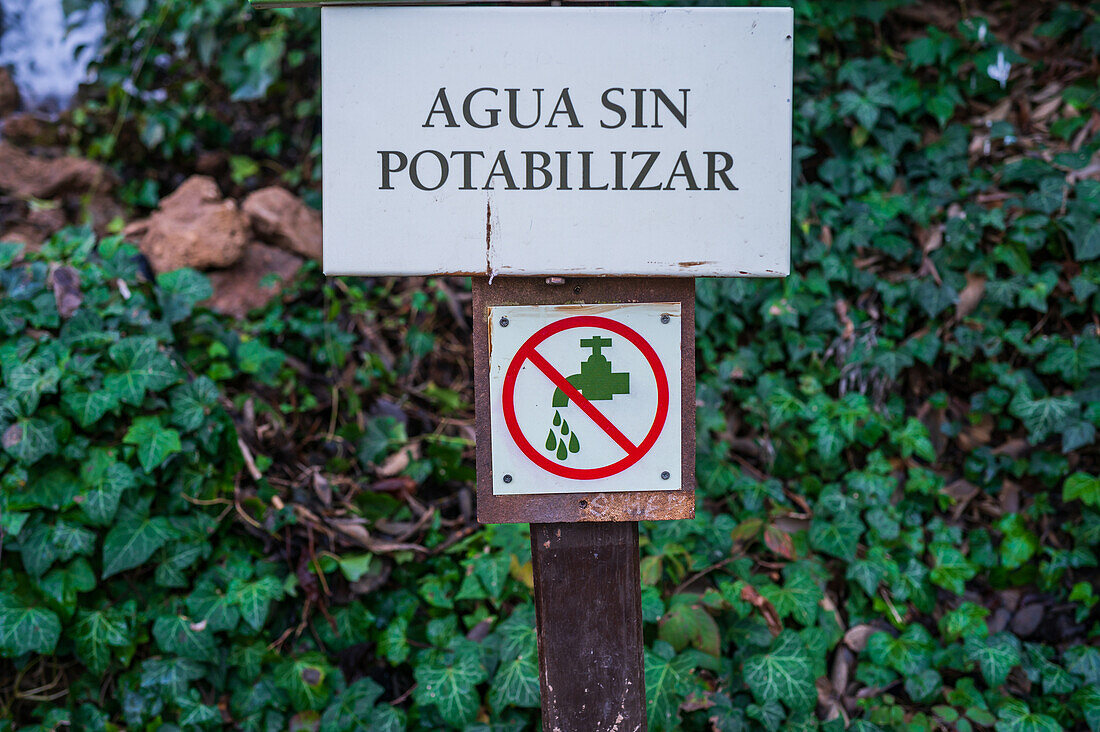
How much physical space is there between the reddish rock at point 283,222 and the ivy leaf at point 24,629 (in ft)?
5.27

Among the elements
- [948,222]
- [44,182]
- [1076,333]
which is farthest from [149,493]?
[1076,333]

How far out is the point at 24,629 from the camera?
2055 millimetres

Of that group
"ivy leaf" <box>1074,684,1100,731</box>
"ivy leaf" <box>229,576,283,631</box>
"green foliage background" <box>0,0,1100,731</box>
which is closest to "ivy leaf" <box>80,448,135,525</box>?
"green foliage background" <box>0,0,1100,731</box>

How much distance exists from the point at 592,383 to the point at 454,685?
1.11m

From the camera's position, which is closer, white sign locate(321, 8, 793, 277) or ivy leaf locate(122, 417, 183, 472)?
white sign locate(321, 8, 793, 277)

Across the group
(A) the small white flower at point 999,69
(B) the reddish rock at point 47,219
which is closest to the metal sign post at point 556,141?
(A) the small white flower at point 999,69

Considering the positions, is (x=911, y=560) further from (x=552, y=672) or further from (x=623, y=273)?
(x=623, y=273)

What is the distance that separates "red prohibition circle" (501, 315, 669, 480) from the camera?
4.26 ft

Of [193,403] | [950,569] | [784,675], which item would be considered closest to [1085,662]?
[950,569]

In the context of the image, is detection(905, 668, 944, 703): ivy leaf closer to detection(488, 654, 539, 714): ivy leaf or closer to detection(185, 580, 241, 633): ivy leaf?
detection(488, 654, 539, 714): ivy leaf

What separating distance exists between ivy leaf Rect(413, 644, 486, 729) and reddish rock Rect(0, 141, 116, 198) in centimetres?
273

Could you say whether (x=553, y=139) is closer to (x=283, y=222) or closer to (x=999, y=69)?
(x=283, y=222)

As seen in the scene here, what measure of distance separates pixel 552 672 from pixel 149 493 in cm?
144

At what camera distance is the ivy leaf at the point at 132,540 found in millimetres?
2135
